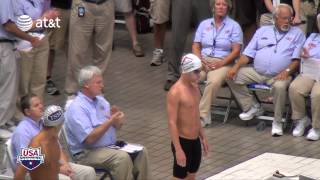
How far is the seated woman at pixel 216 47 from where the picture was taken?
1176cm

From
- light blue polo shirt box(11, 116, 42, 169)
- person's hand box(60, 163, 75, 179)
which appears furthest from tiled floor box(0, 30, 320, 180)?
light blue polo shirt box(11, 116, 42, 169)

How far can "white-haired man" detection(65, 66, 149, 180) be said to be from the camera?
9062 millimetres

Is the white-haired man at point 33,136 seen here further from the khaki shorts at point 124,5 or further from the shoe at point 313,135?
the khaki shorts at point 124,5

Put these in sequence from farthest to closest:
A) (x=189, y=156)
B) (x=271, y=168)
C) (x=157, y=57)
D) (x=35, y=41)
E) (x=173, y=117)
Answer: (x=157, y=57)
(x=35, y=41)
(x=271, y=168)
(x=189, y=156)
(x=173, y=117)

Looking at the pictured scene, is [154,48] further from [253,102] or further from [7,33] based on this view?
[7,33]

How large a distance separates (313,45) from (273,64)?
0.56 m

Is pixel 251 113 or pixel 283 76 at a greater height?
pixel 283 76

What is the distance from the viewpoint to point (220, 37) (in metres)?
12.0

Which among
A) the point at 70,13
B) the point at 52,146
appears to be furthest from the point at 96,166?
the point at 70,13

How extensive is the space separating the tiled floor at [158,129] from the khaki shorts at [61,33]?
65 cm

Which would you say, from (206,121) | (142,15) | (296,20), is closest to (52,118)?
(206,121)

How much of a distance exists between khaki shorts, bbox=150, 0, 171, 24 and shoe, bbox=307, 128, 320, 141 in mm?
3896

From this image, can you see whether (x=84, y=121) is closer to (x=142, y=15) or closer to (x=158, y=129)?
(x=158, y=129)

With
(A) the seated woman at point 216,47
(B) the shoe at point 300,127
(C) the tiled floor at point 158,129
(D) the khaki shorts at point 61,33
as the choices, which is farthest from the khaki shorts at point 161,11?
(B) the shoe at point 300,127
